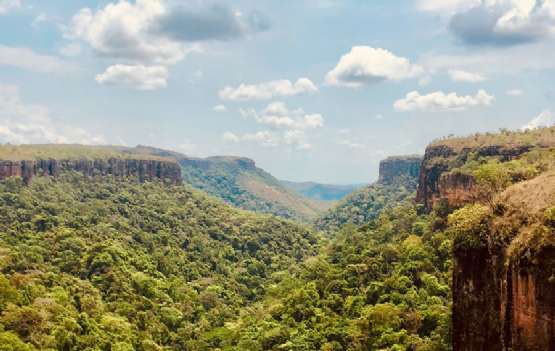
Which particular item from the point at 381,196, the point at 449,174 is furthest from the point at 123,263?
the point at 381,196

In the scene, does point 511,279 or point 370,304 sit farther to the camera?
point 370,304

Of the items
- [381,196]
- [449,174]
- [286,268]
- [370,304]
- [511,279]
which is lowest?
[286,268]

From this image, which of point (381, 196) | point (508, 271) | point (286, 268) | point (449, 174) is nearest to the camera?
point (508, 271)

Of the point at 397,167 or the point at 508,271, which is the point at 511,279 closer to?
the point at 508,271

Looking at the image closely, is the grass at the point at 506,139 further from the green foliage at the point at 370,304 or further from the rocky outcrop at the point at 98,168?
the rocky outcrop at the point at 98,168

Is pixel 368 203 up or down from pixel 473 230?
down

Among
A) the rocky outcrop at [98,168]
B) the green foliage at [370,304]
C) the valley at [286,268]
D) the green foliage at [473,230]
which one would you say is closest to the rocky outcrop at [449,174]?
the valley at [286,268]

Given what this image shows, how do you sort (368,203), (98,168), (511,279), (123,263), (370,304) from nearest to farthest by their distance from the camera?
(511,279) → (370,304) → (123,263) → (98,168) → (368,203)
